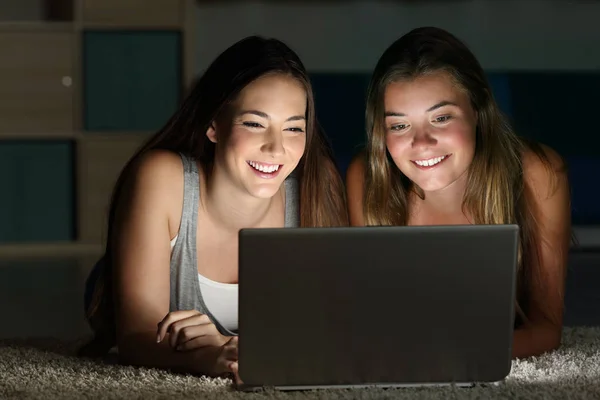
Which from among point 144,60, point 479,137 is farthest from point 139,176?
point 144,60

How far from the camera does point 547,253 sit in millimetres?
2080

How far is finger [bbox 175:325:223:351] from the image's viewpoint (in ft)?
5.89

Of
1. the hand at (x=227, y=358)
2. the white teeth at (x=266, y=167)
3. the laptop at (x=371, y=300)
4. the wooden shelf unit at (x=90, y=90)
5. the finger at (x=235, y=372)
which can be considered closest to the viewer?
the laptop at (x=371, y=300)

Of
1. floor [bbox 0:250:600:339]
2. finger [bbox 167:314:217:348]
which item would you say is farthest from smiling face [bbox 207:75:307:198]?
floor [bbox 0:250:600:339]

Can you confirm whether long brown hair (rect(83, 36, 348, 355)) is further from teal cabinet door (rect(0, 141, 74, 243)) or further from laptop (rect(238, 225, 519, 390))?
teal cabinet door (rect(0, 141, 74, 243))

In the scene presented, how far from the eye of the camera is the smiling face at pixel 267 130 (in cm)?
200

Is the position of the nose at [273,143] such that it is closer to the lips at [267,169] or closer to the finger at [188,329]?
the lips at [267,169]

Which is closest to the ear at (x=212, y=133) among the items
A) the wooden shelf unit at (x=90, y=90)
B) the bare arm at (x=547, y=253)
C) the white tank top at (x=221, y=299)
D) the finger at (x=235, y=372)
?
the white tank top at (x=221, y=299)

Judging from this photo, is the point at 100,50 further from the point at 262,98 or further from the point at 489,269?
the point at 489,269

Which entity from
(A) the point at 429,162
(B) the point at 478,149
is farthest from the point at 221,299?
(B) the point at 478,149

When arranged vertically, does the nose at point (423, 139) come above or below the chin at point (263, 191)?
above

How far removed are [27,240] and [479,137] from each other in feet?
9.48

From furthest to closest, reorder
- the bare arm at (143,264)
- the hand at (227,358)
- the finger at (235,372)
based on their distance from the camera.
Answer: the bare arm at (143,264)
the hand at (227,358)
the finger at (235,372)

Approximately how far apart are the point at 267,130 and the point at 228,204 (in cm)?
19
